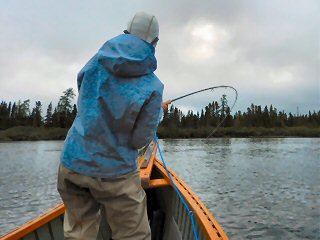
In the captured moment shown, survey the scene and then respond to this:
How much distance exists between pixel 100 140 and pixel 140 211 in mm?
625

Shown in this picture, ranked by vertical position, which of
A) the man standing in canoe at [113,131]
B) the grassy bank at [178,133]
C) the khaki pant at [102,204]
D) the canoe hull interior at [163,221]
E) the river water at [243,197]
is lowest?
the river water at [243,197]

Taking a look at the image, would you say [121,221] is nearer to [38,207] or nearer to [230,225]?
[230,225]

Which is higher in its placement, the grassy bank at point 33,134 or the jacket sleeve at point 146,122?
the grassy bank at point 33,134

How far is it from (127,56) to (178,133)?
88.6 metres

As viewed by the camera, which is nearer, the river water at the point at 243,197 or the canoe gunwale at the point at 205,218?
the canoe gunwale at the point at 205,218

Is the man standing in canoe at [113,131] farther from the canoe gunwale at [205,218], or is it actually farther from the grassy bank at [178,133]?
the grassy bank at [178,133]

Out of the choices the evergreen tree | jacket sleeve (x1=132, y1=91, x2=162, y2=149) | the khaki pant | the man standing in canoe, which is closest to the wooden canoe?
the khaki pant

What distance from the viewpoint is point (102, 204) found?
8.55ft

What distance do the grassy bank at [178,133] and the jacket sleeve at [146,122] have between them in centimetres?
8018

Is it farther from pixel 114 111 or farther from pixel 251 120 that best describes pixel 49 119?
pixel 114 111

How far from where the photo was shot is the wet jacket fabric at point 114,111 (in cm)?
242

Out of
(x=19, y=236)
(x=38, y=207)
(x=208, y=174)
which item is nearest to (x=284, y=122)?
(x=208, y=174)

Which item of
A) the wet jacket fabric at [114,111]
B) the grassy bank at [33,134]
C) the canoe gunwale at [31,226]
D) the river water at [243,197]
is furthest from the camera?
the grassy bank at [33,134]

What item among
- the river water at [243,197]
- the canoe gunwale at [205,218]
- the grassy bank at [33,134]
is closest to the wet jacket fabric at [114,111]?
the canoe gunwale at [205,218]
